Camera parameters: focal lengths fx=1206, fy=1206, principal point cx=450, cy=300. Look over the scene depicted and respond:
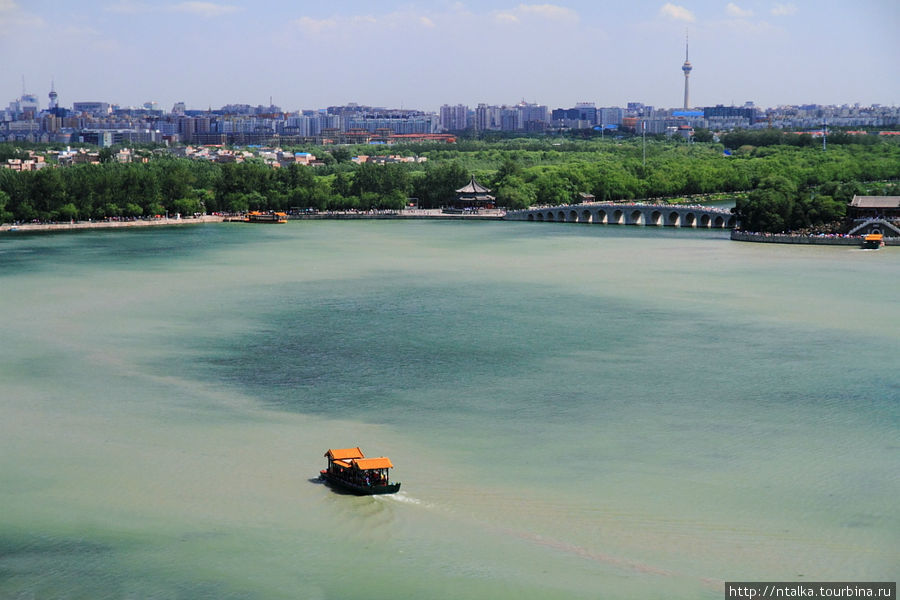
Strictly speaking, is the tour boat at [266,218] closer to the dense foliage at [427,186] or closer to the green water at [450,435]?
the dense foliage at [427,186]

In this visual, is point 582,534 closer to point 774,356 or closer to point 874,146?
point 774,356

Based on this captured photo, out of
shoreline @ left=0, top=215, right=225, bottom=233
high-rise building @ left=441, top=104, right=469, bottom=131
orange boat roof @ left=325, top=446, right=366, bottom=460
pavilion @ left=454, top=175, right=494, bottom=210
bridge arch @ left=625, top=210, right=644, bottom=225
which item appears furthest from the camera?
high-rise building @ left=441, top=104, right=469, bottom=131

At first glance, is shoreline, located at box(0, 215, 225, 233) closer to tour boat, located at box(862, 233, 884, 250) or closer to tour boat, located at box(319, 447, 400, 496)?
tour boat, located at box(862, 233, 884, 250)

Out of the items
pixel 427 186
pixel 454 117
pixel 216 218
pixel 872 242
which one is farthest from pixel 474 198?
pixel 454 117

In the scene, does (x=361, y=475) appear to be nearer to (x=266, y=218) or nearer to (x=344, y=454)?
(x=344, y=454)

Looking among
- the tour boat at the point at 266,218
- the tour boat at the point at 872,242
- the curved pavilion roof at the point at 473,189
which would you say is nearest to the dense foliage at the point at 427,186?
the curved pavilion roof at the point at 473,189

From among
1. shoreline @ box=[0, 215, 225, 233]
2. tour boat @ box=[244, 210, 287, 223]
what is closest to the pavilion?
tour boat @ box=[244, 210, 287, 223]
